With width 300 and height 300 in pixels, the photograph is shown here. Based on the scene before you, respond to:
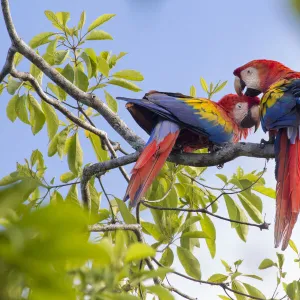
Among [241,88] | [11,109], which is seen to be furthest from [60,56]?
[241,88]

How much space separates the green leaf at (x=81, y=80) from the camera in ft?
9.47

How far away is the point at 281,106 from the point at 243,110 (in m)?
0.52

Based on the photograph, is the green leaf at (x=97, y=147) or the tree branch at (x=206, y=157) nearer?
the tree branch at (x=206, y=157)

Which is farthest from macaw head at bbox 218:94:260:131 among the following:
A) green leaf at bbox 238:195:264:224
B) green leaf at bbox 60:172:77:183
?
green leaf at bbox 60:172:77:183

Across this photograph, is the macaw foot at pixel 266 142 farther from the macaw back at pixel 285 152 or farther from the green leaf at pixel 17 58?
the green leaf at pixel 17 58

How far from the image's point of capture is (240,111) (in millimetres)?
2975

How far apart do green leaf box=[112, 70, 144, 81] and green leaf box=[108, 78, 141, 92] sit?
37mm

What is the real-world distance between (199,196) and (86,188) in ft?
2.34

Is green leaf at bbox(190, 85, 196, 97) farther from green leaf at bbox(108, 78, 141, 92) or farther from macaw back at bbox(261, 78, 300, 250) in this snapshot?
macaw back at bbox(261, 78, 300, 250)

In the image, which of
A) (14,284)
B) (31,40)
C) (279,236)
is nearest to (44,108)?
(31,40)

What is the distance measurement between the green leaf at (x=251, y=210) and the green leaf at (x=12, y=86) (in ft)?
4.73

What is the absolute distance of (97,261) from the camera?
0.36 metres

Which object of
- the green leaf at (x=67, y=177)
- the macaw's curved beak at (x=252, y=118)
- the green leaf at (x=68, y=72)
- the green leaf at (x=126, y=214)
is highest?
the green leaf at (x=68, y=72)

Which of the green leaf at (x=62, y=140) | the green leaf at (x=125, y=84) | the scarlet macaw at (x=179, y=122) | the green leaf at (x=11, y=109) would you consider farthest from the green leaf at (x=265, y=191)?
the green leaf at (x=11, y=109)
